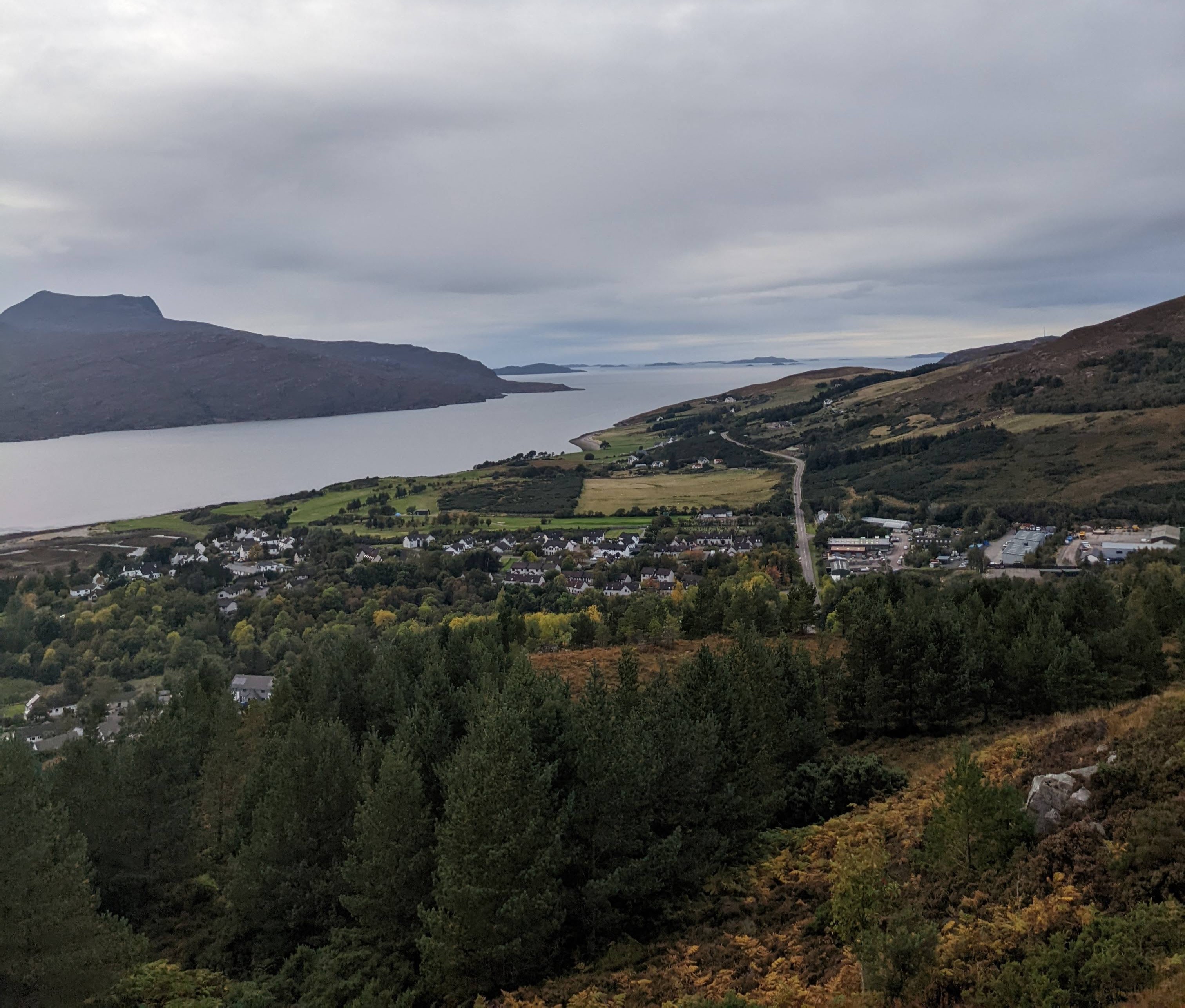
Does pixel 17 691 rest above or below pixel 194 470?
below

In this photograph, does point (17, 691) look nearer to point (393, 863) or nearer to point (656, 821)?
point (393, 863)

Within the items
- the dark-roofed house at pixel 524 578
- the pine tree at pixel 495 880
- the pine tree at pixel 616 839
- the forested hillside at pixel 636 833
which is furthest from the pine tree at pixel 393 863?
the dark-roofed house at pixel 524 578

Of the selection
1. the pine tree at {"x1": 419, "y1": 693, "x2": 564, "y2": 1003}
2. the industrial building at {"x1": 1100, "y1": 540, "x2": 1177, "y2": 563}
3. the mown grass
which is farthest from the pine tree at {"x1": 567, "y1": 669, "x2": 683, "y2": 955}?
the industrial building at {"x1": 1100, "y1": 540, "x2": 1177, "y2": 563}

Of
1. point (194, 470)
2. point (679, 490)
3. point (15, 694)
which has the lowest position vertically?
point (15, 694)

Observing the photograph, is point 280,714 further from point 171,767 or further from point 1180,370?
point 1180,370

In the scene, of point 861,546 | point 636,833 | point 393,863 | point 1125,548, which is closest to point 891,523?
point 861,546

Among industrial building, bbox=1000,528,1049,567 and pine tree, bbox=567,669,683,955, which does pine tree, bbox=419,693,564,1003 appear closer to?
pine tree, bbox=567,669,683,955
